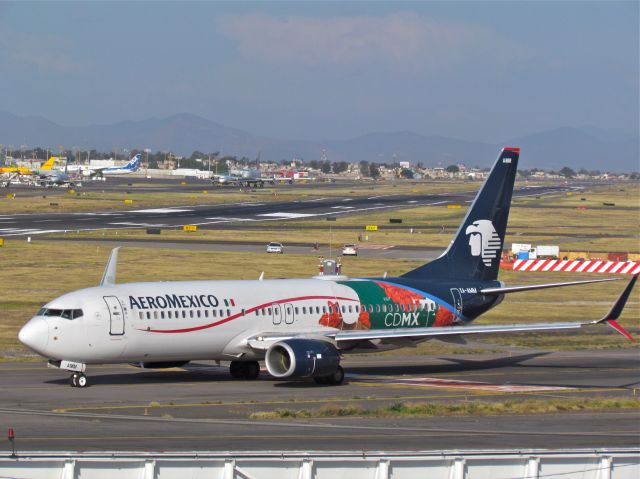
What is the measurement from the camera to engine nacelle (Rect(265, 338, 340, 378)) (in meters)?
45.9

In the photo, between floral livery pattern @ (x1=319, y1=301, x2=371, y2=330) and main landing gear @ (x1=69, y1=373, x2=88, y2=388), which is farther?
floral livery pattern @ (x1=319, y1=301, x2=371, y2=330)

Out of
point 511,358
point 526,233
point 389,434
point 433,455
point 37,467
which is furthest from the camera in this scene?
point 526,233

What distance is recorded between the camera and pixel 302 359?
45.9 m

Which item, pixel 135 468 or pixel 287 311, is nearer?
pixel 135 468

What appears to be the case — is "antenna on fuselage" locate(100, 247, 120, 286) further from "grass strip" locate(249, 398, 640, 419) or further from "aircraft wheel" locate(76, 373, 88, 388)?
"grass strip" locate(249, 398, 640, 419)

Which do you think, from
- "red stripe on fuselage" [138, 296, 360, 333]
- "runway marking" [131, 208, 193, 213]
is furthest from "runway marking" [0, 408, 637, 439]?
"runway marking" [131, 208, 193, 213]

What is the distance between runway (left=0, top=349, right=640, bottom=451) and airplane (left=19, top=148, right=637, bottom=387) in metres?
1.38

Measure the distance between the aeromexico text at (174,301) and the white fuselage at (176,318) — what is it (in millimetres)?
39

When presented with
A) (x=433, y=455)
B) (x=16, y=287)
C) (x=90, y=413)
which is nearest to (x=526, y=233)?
(x=16, y=287)

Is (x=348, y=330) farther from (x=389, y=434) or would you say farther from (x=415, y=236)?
(x=415, y=236)

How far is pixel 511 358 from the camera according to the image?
193ft

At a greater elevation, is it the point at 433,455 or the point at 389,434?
the point at 433,455

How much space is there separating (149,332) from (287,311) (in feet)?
21.6

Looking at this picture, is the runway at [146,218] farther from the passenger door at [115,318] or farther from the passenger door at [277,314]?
the passenger door at [115,318]
